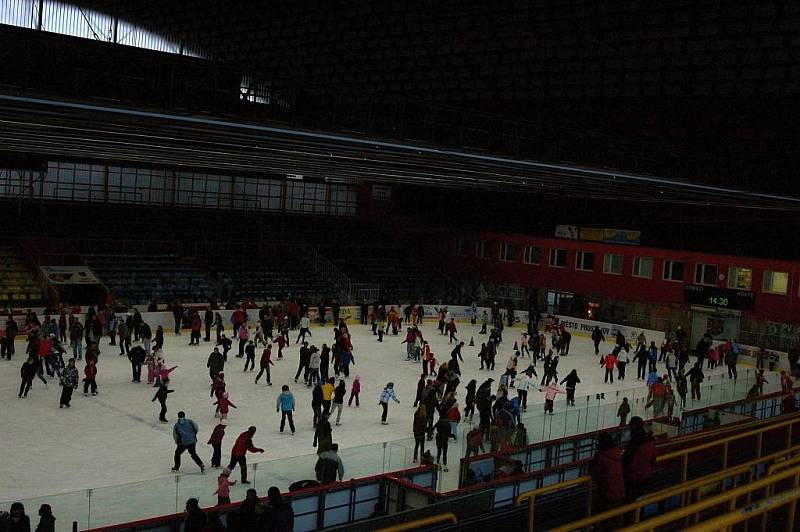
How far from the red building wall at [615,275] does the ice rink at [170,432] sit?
549 inches

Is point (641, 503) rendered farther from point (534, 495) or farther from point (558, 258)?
point (558, 258)

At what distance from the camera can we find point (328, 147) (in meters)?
Answer: 19.1

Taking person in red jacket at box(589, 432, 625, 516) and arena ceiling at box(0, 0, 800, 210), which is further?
arena ceiling at box(0, 0, 800, 210)

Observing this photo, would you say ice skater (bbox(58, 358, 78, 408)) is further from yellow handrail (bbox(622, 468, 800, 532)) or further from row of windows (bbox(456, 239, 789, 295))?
row of windows (bbox(456, 239, 789, 295))

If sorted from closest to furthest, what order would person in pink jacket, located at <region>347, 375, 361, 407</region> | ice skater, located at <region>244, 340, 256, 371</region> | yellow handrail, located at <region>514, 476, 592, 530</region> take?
1. yellow handrail, located at <region>514, 476, 592, 530</region>
2. person in pink jacket, located at <region>347, 375, 361, 407</region>
3. ice skater, located at <region>244, 340, 256, 371</region>

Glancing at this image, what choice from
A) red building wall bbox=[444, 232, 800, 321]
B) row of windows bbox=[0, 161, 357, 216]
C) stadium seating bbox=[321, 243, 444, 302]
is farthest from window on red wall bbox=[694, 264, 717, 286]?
row of windows bbox=[0, 161, 357, 216]

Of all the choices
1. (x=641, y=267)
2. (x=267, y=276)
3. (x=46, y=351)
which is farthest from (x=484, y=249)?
(x=46, y=351)

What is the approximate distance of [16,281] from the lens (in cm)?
3219

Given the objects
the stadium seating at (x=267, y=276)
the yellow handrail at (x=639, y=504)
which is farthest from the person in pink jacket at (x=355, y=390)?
the stadium seating at (x=267, y=276)

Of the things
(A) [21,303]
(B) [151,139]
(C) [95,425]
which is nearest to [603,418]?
(C) [95,425]

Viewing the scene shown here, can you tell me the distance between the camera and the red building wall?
120ft

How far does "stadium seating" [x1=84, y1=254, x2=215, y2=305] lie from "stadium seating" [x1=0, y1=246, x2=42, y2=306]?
276 cm

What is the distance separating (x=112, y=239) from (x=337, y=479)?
29.1 meters

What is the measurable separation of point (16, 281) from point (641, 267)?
28587mm
